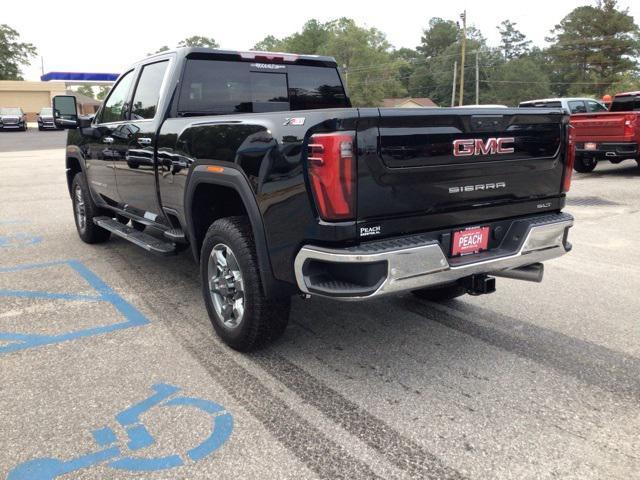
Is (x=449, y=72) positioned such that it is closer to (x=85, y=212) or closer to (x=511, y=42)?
(x=511, y=42)

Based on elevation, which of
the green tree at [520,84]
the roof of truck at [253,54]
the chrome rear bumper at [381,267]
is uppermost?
the green tree at [520,84]

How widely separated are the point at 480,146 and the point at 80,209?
5344 millimetres

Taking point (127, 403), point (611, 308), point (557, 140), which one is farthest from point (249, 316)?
point (611, 308)

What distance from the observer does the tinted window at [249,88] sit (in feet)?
15.3

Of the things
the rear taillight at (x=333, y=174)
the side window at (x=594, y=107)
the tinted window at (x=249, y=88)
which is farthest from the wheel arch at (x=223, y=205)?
the side window at (x=594, y=107)

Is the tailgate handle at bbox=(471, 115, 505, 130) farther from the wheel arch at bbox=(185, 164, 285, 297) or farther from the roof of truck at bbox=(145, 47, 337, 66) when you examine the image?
the roof of truck at bbox=(145, 47, 337, 66)

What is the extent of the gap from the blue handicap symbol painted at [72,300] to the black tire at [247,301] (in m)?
0.94

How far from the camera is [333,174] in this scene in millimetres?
2832

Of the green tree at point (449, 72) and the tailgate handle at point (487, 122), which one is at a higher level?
the green tree at point (449, 72)

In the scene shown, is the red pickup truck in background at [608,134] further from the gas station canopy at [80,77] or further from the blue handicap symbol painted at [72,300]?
the gas station canopy at [80,77]

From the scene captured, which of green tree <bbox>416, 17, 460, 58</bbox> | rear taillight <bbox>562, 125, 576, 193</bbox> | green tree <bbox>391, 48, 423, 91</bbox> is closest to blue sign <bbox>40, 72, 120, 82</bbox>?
green tree <bbox>391, 48, 423, 91</bbox>

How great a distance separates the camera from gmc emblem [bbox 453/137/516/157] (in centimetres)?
320

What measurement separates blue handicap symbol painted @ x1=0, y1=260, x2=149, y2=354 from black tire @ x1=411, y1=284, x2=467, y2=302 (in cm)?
225

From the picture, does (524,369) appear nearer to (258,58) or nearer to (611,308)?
(611,308)
